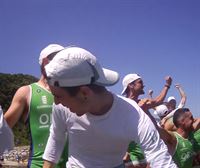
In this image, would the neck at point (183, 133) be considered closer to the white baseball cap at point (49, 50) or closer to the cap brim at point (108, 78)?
the white baseball cap at point (49, 50)

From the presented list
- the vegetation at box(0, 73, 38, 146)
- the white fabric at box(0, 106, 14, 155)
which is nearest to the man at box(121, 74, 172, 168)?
the white fabric at box(0, 106, 14, 155)

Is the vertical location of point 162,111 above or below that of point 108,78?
below

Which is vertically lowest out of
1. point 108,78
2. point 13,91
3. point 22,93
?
point 13,91

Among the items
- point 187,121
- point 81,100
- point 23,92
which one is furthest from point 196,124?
point 81,100

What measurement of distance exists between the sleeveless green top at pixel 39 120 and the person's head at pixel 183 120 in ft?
7.20

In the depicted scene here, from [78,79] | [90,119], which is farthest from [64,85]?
[90,119]

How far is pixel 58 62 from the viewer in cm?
291

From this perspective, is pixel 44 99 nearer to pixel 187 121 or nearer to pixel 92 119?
pixel 92 119

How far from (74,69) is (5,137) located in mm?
585

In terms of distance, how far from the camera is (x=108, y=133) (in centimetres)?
323

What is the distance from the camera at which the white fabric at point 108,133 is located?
308 centimetres

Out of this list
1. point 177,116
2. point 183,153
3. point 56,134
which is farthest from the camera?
point 177,116

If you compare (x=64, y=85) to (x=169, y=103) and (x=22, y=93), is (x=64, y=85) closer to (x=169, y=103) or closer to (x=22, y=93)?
(x=22, y=93)

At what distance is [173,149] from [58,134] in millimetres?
2604
